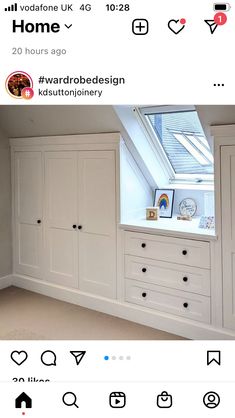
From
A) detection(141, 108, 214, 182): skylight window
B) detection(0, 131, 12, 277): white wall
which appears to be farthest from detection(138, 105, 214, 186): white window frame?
detection(0, 131, 12, 277): white wall

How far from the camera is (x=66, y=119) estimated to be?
2.96 metres

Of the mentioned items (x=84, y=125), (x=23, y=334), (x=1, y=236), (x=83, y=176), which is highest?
(x=84, y=125)
